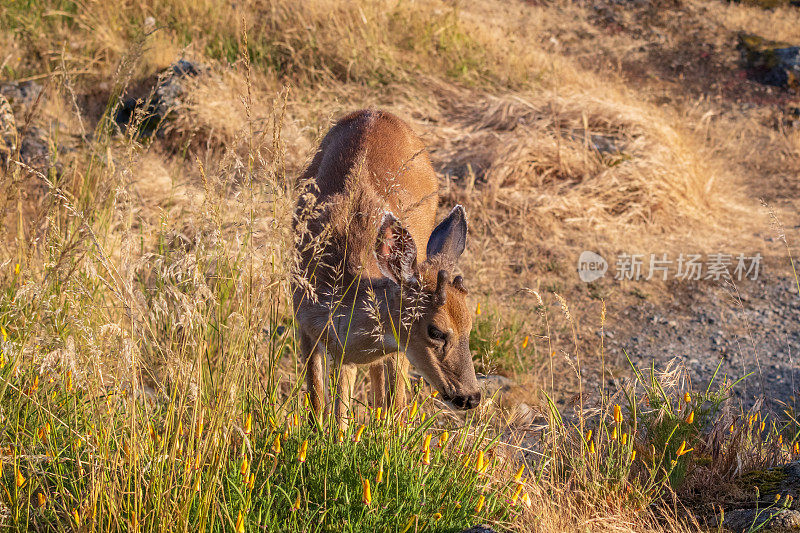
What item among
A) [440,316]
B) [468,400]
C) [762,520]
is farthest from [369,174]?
[762,520]

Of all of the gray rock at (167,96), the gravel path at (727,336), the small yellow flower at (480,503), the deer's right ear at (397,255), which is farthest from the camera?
the gray rock at (167,96)

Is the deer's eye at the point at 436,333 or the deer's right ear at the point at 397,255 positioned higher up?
the deer's right ear at the point at 397,255

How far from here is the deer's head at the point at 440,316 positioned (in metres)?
3.80

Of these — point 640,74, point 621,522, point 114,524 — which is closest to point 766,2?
point 640,74

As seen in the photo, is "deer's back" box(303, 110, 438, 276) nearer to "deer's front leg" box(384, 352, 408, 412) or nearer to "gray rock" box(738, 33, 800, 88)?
"deer's front leg" box(384, 352, 408, 412)

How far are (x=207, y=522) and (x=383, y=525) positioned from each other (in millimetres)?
585

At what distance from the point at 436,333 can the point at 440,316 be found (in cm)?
9

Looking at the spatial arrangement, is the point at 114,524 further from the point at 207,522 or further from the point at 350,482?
the point at 350,482

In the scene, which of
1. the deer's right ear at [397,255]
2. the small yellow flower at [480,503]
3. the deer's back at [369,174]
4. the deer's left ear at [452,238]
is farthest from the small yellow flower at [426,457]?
the deer's back at [369,174]

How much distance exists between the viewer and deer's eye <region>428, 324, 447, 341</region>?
3830mm

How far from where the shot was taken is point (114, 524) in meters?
2.47

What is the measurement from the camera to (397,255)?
12.5 ft

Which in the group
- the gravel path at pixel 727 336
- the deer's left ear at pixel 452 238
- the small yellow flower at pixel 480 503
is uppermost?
the deer's left ear at pixel 452 238

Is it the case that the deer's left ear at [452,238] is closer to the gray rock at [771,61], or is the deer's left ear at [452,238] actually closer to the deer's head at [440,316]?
the deer's head at [440,316]
